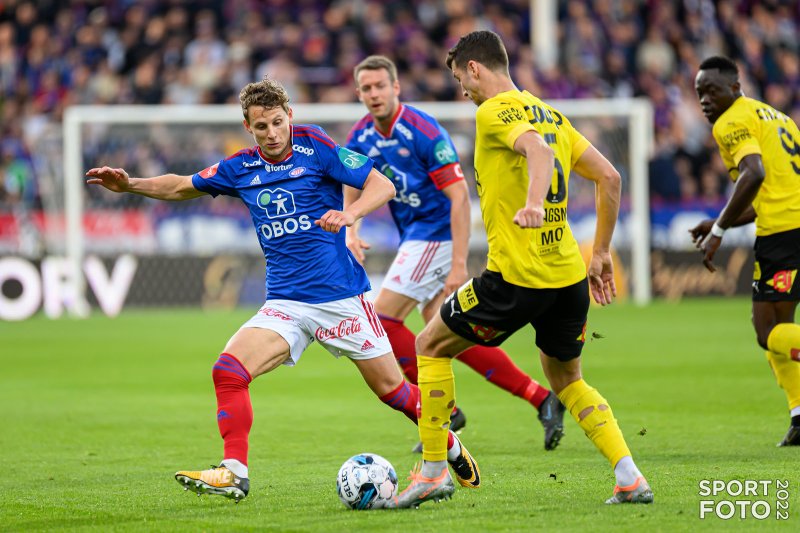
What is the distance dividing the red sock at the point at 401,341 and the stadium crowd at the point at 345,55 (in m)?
13.7

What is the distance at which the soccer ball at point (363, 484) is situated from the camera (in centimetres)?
592

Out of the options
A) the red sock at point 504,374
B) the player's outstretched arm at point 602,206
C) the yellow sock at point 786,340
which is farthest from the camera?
the red sock at point 504,374

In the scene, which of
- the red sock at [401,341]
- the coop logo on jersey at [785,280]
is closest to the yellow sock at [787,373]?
the coop logo on jersey at [785,280]

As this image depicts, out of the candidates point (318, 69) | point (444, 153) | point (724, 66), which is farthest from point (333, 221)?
point (318, 69)

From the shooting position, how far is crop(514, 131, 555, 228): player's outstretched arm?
5242 mm

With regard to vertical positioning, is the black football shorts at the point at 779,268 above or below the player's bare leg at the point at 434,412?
above

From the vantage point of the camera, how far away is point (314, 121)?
2095cm

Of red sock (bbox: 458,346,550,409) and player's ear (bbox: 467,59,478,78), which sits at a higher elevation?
player's ear (bbox: 467,59,478,78)

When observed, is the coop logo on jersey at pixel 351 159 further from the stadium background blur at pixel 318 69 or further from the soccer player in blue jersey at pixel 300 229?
the stadium background blur at pixel 318 69

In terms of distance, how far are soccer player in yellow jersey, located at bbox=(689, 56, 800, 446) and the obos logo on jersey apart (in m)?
2.56

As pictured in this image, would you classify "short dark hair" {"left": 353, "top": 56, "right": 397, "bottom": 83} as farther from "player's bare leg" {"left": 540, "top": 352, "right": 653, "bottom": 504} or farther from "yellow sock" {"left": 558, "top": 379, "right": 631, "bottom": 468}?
"yellow sock" {"left": 558, "top": 379, "right": 631, "bottom": 468}

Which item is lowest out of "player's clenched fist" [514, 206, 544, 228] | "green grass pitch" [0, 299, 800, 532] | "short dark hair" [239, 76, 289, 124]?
"green grass pitch" [0, 299, 800, 532]

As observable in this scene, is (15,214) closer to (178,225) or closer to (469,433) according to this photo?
(178,225)

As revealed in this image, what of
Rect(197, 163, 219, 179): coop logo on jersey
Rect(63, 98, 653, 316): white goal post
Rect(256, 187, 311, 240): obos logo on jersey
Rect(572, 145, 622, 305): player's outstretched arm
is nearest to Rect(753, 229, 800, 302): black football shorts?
Rect(572, 145, 622, 305): player's outstretched arm
